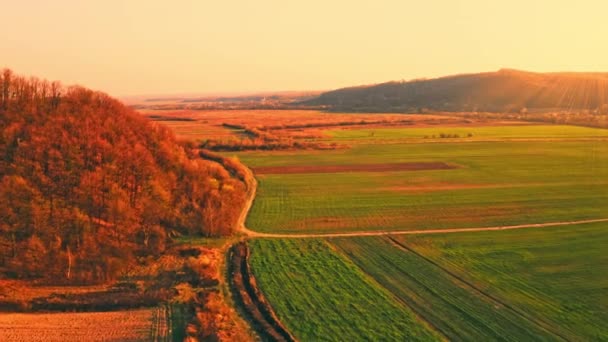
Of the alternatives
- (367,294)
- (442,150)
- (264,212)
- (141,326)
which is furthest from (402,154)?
(141,326)

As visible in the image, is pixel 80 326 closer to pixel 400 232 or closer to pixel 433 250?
pixel 433 250

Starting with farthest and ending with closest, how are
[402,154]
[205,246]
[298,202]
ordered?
[402,154], [298,202], [205,246]

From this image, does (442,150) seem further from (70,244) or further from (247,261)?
(70,244)

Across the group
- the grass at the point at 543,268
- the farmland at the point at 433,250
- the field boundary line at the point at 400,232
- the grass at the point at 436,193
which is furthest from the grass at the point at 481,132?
the grass at the point at 543,268

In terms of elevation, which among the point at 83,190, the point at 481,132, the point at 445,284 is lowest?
the point at 445,284

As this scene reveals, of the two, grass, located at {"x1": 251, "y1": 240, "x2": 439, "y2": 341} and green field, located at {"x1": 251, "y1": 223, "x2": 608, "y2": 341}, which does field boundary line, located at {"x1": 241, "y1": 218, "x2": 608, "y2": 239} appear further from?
grass, located at {"x1": 251, "y1": 240, "x2": 439, "y2": 341}

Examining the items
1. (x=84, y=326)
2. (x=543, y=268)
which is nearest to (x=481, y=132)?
(x=543, y=268)

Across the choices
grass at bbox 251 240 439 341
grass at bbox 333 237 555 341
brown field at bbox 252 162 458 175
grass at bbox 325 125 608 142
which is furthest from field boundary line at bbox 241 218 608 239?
grass at bbox 325 125 608 142
